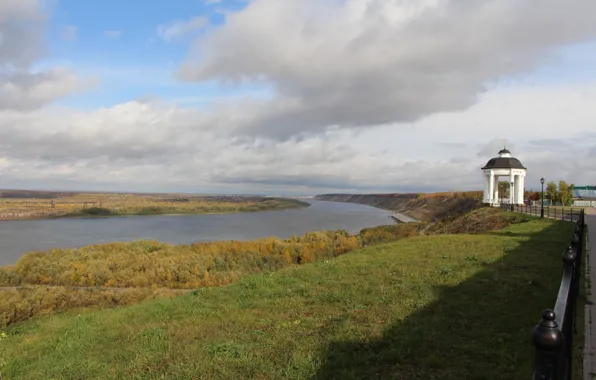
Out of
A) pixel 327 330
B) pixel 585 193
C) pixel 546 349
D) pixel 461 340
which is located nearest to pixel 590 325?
pixel 461 340

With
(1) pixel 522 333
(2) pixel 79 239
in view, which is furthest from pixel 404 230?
(2) pixel 79 239

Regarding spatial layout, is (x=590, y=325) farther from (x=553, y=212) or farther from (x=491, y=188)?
(x=491, y=188)

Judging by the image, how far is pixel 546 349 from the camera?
6.44 feet

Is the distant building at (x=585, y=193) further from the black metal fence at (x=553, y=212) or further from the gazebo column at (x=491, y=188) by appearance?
the black metal fence at (x=553, y=212)

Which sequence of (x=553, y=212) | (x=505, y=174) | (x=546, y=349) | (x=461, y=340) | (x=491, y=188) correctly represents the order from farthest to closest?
(x=491, y=188) → (x=505, y=174) → (x=553, y=212) → (x=461, y=340) → (x=546, y=349)

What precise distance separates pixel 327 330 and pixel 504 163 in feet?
124

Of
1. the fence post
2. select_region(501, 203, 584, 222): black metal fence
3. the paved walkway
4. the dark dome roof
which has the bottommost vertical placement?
the paved walkway

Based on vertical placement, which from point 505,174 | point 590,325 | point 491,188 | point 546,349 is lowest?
point 590,325

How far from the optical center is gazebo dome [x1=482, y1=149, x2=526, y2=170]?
38.0 m

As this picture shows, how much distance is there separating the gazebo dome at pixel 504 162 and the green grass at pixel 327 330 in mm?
29687

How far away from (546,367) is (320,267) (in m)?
10.9

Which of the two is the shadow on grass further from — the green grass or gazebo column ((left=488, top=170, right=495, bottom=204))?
gazebo column ((left=488, top=170, right=495, bottom=204))

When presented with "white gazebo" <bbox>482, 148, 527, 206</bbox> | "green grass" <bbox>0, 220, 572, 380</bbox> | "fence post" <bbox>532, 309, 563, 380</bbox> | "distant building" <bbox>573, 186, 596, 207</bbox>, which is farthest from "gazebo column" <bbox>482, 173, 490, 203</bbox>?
"fence post" <bbox>532, 309, 563, 380</bbox>

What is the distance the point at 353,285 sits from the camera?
32.4 feet
